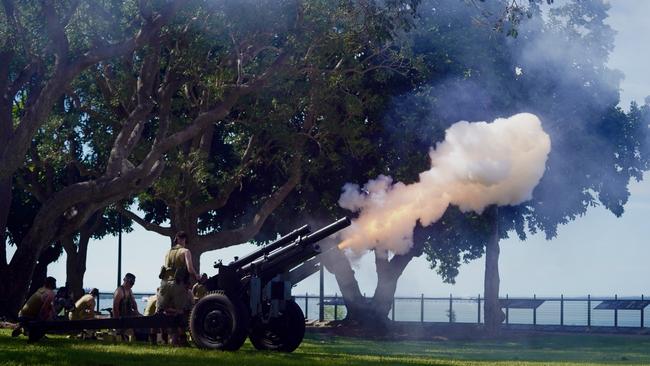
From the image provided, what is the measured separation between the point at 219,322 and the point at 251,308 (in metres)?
0.69

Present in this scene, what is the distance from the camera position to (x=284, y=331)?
23.8 m

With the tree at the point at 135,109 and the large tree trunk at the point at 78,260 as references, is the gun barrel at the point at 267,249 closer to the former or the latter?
the tree at the point at 135,109

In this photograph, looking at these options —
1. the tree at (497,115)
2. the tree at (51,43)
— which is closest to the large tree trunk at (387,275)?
the tree at (497,115)

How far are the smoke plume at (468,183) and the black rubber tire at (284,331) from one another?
219 cm

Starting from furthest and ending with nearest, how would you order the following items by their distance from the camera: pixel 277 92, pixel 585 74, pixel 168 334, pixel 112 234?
pixel 112 234 → pixel 585 74 → pixel 277 92 → pixel 168 334

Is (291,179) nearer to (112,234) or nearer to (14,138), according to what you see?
(14,138)

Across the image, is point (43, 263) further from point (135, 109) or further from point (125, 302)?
point (125, 302)

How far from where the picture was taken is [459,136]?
27016 millimetres

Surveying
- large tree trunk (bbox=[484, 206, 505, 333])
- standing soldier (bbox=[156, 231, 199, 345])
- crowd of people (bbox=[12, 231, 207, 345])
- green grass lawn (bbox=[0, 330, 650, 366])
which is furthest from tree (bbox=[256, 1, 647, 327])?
standing soldier (bbox=[156, 231, 199, 345])

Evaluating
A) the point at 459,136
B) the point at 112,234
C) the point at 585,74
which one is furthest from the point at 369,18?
the point at 112,234

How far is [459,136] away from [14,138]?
33.8 ft

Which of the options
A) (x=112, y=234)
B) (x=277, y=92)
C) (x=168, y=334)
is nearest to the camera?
(x=168, y=334)

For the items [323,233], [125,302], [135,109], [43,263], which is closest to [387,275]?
[135,109]

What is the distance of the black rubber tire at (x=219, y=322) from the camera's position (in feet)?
72.9
